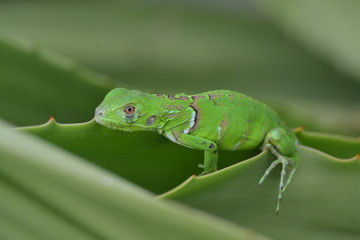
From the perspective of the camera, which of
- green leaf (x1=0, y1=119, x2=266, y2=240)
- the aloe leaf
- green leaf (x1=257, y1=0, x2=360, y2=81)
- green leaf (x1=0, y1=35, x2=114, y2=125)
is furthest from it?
the aloe leaf

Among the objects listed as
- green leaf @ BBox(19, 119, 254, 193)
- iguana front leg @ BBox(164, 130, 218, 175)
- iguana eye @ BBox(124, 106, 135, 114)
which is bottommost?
green leaf @ BBox(19, 119, 254, 193)

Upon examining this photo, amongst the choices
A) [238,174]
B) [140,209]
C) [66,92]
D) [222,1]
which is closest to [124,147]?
[238,174]

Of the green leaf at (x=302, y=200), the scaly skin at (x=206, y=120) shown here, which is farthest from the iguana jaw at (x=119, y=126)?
the green leaf at (x=302, y=200)

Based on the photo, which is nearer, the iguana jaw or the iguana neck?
the iguana jaw

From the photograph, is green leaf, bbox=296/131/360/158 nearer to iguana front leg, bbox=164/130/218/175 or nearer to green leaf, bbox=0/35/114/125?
iguana front leg, bbox=164/130/218/175

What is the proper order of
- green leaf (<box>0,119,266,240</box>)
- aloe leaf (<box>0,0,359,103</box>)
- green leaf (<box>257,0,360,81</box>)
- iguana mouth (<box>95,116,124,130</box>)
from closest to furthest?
green leaf (<box>0,119,266,240</box>), iguana mouth (<box>95,116,124,130</box>), green leaf (<box>257,0,360,81</box>), aloe leaf (<box>0,0,359,103</box>)

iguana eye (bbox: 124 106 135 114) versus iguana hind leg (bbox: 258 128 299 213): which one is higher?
iguana eye (bbox: 124 106 135 114)

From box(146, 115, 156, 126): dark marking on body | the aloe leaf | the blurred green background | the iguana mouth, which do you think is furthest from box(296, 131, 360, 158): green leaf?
the aloe leaf
